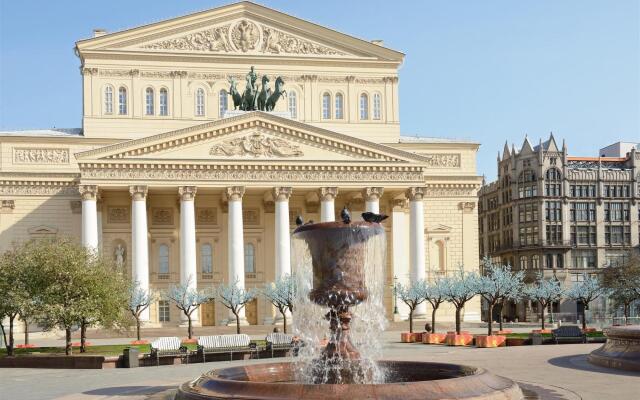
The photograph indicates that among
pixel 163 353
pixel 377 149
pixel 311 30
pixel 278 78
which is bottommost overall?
pixel 163 353

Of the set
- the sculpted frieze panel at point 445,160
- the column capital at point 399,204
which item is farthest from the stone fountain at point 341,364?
the sculpted frieze panel at point 445,160

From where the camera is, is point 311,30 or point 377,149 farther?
point 311,30

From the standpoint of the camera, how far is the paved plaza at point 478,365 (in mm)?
21328

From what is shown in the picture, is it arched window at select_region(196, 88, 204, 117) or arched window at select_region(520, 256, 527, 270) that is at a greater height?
arched window at select_region(196, 88, 204, 117)

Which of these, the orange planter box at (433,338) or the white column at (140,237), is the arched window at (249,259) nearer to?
the white column at (140,237)

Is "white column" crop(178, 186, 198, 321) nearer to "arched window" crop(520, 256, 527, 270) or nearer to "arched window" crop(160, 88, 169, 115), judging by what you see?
"arched window" crop(160, 88, 169, 115)

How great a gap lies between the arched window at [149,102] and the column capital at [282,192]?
565 inches

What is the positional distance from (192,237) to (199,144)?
6.31 meters

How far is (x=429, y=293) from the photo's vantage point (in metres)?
58.4

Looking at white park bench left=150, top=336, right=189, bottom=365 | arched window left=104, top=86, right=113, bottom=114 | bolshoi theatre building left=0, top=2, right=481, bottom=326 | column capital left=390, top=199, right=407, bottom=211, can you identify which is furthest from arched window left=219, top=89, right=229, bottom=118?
white park bench left=150, top=336, right=189, bottom=365

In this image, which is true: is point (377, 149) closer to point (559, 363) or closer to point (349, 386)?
point (559, 363)

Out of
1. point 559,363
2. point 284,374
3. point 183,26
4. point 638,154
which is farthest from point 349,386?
point 638,154

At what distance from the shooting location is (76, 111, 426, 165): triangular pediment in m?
63.7

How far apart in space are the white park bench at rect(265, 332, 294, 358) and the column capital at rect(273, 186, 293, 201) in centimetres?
2602
